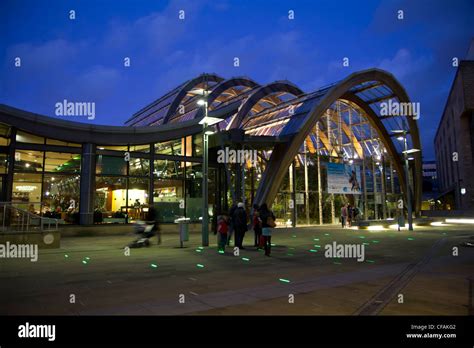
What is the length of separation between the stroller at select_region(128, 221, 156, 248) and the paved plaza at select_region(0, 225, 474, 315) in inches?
84.5

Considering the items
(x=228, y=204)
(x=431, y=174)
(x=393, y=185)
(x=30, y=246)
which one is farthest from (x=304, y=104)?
(x=431, y=174)

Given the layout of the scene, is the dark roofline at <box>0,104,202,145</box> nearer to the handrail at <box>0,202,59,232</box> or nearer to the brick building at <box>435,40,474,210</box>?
the handrail at <box>0,202,59,232</box>

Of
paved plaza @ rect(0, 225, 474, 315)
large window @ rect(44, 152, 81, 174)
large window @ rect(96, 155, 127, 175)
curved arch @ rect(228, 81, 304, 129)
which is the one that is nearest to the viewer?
paved plaza @ rect(0, 225, 474, 315)

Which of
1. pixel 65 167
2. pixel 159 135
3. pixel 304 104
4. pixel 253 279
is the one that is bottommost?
pixel 253 279

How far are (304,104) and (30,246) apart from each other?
2354cm

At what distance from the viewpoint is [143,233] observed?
1485cm

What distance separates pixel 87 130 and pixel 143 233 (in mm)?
10281

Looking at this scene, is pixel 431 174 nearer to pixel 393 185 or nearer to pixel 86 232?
pixel 393 185

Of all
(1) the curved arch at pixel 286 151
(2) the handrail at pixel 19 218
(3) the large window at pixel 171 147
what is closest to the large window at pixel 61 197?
(3) the large window at pixel 171 147

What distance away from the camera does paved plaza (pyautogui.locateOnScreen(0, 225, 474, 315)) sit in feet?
18.8

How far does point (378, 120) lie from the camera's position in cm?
4038

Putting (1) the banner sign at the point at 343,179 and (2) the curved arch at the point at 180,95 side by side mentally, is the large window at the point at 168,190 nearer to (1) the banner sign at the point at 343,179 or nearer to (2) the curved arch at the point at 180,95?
(1) the banner sign at the point at 343,179

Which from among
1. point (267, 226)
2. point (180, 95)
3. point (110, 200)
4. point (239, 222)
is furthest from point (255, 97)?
point (267, 226)

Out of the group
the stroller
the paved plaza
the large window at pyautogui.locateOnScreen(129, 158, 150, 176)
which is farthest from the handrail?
the large window at pyautogui.locateOnScreen(129, 158, 150, 176)
